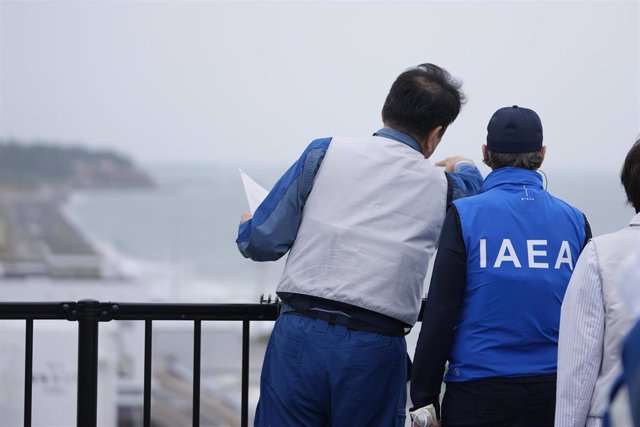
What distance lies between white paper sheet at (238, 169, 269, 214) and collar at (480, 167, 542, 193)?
2.25ft

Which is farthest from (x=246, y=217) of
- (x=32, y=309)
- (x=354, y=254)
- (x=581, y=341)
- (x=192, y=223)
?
(x=192, y=223)

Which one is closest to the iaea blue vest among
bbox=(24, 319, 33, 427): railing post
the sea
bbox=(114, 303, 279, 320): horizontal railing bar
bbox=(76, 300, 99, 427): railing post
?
bbox=(114, 303, 279, 320): horizontal railing bar

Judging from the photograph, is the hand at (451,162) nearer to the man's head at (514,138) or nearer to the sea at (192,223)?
the man's head at (514,138)

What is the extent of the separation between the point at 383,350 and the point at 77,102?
101 m

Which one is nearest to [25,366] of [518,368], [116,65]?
[518,368]

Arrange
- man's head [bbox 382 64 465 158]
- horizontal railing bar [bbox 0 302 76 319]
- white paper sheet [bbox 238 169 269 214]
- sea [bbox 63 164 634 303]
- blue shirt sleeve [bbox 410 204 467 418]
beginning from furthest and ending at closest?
1. sea [bbox 63 164 634 303]
2. horizontal railing bar [bbox 0 302 76 319]
3. white paper sheet [bbox 238 169 269 214]
4. man's head [bbox 382 64 465 158]
5. blue shirt sleeve [bbox 410 204 467 418]

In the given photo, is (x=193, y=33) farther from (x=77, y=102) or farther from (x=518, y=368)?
(x=518, y=368)

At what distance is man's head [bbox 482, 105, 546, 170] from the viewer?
2324 millimetres

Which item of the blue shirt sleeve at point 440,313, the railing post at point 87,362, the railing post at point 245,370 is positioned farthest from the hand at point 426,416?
the railing post at point 87,362

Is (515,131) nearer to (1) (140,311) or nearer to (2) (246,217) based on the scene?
(2) (246,217)

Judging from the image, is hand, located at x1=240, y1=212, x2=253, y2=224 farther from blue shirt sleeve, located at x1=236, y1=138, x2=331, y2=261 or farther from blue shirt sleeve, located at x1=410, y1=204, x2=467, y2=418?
blue shirt sleeve, located at x1=410, y1=204, x2=467, y2=418

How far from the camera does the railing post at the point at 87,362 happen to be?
2.95 m

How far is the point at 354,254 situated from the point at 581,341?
64cm

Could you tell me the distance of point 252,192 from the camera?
2678 mm
